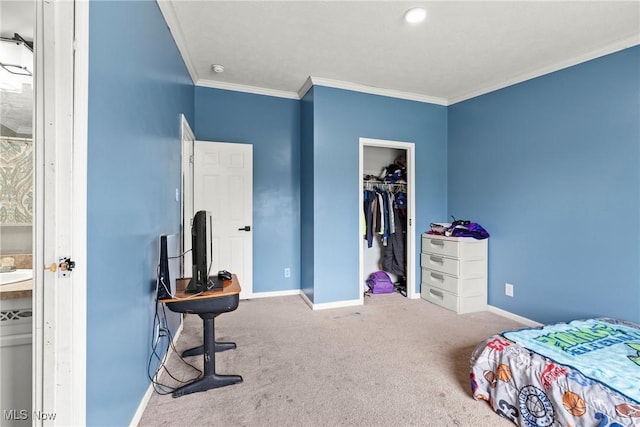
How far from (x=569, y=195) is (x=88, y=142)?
11.2 feet

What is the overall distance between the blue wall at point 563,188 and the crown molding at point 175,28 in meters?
3.21

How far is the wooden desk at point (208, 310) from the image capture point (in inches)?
66.1

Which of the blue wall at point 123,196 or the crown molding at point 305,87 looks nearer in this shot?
the blue wall at point 123,196

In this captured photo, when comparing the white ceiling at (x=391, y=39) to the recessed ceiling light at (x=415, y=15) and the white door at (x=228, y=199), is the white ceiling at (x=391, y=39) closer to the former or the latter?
the recessed ceiling light at (x=415, y=15)

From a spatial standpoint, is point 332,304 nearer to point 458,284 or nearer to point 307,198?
point 307,198

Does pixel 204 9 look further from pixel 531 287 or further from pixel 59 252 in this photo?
pixel 531 287

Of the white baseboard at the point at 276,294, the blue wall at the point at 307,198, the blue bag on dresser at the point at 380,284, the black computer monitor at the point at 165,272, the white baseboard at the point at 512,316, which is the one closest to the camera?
the black computer monitor at the point at 165,272

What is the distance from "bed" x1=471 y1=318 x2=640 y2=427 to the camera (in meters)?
1.25

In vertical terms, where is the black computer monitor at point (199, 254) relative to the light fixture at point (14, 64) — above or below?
below

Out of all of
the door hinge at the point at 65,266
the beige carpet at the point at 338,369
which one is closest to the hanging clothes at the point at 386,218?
the beige carpet at the point at 338,369

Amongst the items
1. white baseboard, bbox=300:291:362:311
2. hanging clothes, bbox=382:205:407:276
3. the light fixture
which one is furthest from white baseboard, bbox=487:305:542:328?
the light fixture

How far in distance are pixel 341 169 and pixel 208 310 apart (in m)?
2.11

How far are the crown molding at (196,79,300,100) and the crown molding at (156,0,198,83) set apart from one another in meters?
0.35

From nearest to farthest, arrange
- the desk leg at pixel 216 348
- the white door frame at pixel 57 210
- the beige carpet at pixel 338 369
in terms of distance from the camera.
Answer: the white door frame at pixel 57 210, the beige carpet at pixel 338 369, the desk leg at pixel 216 348
